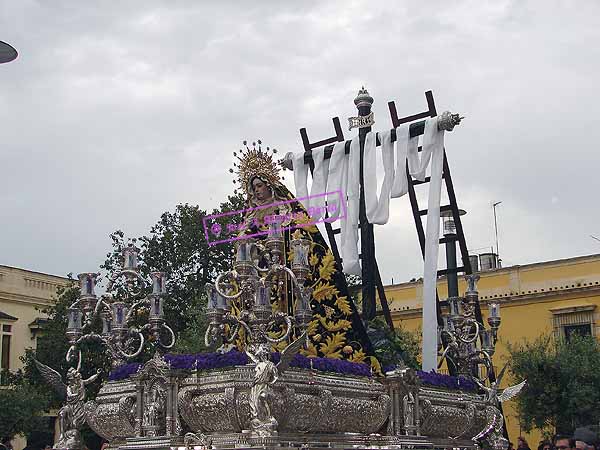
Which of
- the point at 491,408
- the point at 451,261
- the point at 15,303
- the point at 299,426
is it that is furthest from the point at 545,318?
the point at 299,426

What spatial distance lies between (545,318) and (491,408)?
14647 mm

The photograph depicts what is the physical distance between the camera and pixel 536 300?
25.5 metres

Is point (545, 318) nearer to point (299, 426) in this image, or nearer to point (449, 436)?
point (449, 436)

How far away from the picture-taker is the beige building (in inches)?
1099

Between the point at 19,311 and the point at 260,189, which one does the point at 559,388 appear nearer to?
the point at 260,189

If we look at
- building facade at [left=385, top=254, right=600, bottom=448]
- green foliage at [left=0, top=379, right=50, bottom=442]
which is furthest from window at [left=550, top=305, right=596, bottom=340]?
green foliage at [left=0, top=379, right=50, bottom=442]

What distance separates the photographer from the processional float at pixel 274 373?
8.17 m

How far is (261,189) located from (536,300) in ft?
54.5

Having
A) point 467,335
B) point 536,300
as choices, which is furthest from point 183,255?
point 467,335

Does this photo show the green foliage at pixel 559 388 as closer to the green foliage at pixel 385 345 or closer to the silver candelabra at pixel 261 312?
the green foliage at pixel 385 345

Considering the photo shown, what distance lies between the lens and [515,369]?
21.7m

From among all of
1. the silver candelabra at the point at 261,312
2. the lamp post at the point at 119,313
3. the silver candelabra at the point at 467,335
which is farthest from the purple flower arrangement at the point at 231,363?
the silver candelabra at the point at 467,335

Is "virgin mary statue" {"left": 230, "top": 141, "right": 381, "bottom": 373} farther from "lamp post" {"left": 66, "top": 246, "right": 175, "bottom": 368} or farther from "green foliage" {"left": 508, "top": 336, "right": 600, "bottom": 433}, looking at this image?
"green foliage" {"left": 508, "top": 336, "right": 600, "bottom": 433}

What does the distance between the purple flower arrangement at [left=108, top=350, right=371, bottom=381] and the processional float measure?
15mm
